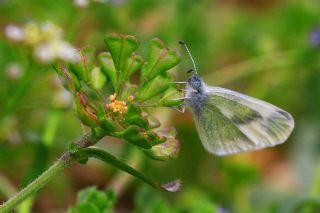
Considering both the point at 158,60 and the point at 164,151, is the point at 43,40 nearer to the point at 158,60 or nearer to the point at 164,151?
the point at 158,60

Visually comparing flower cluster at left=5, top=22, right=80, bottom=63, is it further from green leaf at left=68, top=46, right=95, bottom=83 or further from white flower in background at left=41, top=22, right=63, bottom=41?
green leaf at left=68, top=46, right=95, bottom=83

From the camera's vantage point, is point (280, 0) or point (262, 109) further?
point (280, 0)

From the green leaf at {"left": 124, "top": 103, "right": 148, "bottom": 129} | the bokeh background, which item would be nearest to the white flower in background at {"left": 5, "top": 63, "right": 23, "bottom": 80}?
the bokeh background

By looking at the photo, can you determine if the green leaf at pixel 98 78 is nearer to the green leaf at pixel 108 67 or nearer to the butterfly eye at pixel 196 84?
the green leaf at pixel 108 67

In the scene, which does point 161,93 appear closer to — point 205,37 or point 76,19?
point 76,19

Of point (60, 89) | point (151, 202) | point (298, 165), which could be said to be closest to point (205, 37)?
point (298, 165)

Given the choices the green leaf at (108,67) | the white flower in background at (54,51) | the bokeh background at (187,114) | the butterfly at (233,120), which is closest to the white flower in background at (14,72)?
the bokeh background at (187,114)
